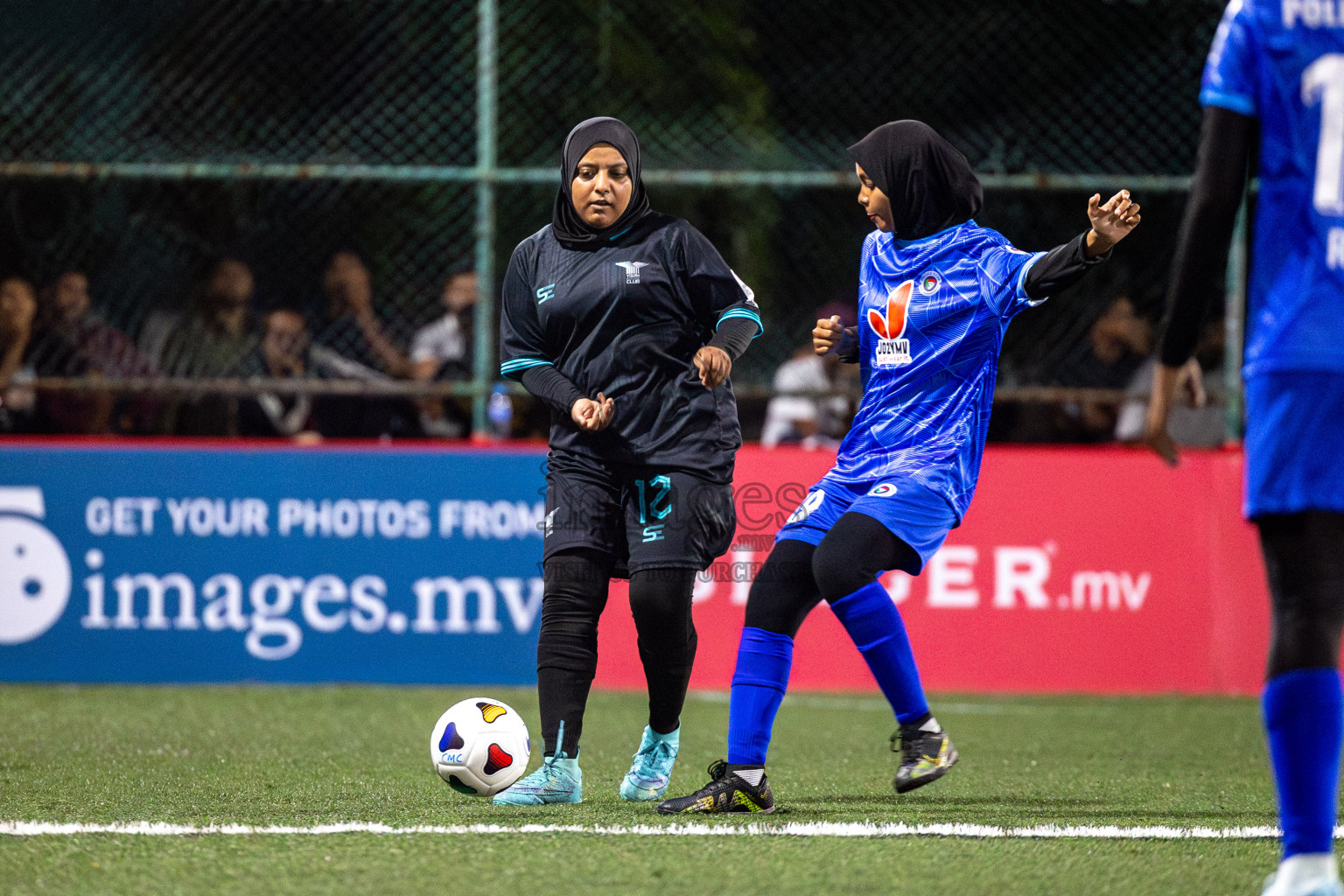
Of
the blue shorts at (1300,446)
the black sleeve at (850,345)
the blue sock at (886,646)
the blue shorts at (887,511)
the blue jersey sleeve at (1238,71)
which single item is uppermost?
the blue jersey sleeve at (1238,71)

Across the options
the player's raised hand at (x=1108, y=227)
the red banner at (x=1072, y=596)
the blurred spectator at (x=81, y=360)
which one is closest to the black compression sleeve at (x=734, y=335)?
the player's raised hand at (x=1108, y=227)

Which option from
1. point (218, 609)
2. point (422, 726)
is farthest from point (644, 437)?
point (218, 609)

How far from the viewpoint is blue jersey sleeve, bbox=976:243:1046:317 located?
4449 mm

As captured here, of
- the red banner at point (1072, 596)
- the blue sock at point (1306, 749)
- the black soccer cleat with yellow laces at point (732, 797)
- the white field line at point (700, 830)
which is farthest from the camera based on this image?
the red banner at point (1072, 596)

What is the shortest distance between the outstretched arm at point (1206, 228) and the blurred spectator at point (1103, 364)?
601 centimetres

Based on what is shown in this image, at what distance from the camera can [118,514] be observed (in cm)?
828

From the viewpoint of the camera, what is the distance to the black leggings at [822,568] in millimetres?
4336

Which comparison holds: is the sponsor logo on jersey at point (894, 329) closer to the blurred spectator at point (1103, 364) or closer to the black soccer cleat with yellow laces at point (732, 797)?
the black soccer cleat with yellow laces at point (732, 797)

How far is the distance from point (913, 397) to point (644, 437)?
31.4 inches

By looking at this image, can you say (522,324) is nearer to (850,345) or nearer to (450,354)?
(850,345)

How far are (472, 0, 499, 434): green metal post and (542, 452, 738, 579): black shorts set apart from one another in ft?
13.5

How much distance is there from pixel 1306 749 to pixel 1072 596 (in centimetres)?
552

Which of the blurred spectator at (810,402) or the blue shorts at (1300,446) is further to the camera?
the blurred spectator at (810,402)

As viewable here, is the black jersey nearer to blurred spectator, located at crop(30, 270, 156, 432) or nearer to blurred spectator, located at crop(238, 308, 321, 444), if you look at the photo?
blurred spectator, located at crop(238, 308, 321, 444)
